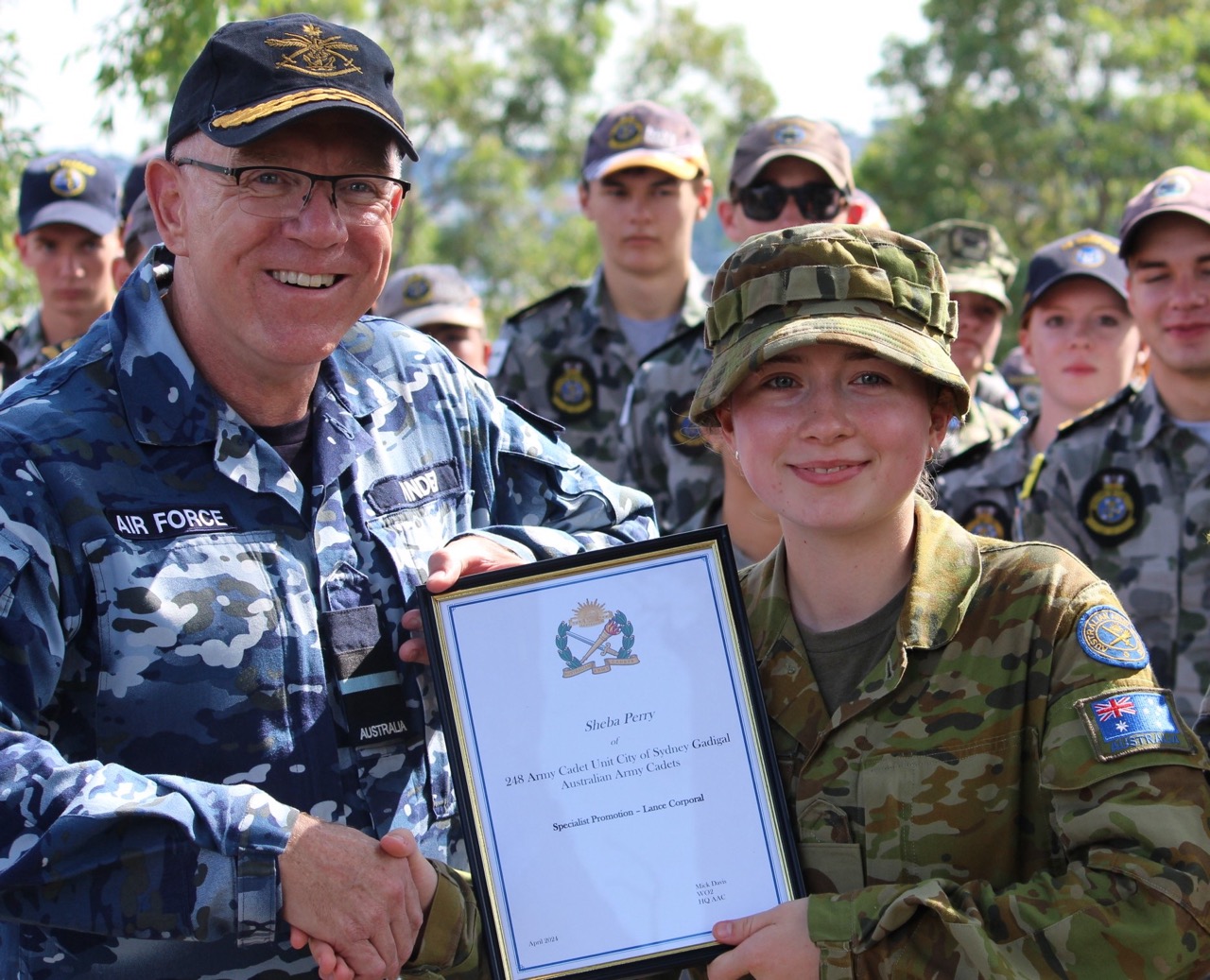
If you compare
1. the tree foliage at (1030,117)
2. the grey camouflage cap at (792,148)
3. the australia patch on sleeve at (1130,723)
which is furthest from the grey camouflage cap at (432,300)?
the tree foliage at (1030,117)

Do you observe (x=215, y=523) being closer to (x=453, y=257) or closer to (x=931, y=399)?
(x=931, y=399)

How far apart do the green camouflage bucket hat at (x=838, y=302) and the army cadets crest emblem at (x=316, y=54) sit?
2.94ft

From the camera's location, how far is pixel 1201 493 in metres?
4.97

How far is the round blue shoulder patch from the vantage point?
240cm

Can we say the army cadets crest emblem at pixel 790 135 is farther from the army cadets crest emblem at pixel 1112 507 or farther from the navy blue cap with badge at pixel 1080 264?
the army cadets crest emblem at pixel 1112 507

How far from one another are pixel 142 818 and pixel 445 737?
559 millimetres

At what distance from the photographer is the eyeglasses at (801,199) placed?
6.17 meters

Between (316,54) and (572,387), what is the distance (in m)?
3.95

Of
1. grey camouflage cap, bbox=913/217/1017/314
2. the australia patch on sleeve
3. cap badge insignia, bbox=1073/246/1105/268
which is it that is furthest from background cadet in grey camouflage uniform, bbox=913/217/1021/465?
the australia patch on sleeve

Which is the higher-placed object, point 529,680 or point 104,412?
point 104,412

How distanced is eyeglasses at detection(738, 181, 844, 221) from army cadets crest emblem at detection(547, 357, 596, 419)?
3.67ft

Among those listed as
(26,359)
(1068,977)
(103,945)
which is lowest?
(1068,977)

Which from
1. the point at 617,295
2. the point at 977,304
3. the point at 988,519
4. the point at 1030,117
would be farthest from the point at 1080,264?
the point at 1030,117

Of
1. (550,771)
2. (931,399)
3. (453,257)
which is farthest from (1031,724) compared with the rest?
(453,257)
